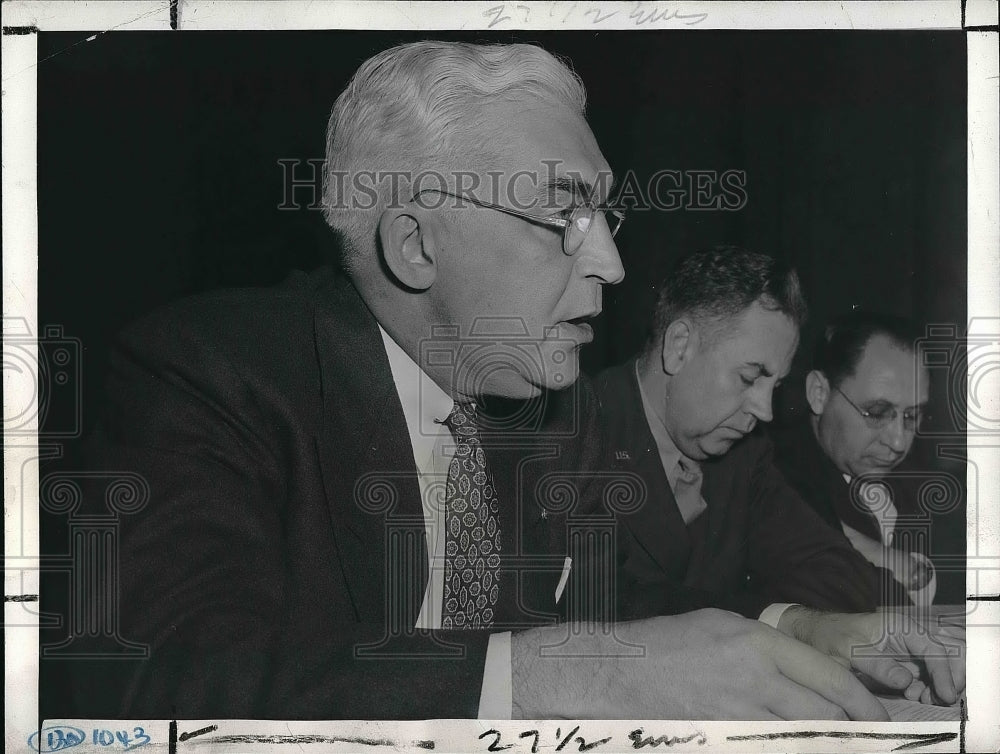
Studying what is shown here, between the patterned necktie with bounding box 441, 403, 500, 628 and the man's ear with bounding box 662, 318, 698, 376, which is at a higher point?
the man's ear with bounding box 662, 318, 698, 376

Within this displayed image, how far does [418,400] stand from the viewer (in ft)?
7.38

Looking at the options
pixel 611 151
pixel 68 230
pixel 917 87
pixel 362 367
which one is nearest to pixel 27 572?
pixel 68 230

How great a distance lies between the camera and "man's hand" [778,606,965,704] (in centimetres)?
231

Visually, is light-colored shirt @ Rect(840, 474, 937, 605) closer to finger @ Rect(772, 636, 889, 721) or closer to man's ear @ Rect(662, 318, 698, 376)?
finger @ Rect(772, 636, 889, 721)

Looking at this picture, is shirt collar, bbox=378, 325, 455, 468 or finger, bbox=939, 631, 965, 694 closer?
shirt collar, bbox=378, 325, 455, 468

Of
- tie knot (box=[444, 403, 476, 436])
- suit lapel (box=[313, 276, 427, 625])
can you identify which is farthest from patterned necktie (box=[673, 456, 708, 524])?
suit lapel (box=[313, 276, 427, 625])

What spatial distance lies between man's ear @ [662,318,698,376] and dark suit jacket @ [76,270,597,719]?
0.67 m

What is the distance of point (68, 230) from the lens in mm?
2326

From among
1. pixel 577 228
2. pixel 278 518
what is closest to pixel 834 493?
pixel 577 228

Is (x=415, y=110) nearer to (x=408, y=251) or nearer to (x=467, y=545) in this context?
(x=408, y=251)

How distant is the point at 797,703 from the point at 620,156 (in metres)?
1.42

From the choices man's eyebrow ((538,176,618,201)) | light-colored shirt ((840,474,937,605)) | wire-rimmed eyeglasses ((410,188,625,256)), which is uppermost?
man's eyebrow ((538,176,618,201))

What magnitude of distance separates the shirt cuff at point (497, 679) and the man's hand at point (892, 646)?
684 millimetres

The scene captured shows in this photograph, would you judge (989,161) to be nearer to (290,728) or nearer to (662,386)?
(662,386)
